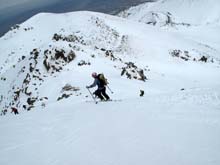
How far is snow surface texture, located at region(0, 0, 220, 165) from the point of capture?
7852 mm

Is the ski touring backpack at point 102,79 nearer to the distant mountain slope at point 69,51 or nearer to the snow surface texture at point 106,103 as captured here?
the snow surface texture at point 106,103

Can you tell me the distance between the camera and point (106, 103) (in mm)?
15656

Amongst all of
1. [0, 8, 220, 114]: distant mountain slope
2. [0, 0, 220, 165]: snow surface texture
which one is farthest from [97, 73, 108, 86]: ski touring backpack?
[0, 8, 220, 114]: distant mountain slope

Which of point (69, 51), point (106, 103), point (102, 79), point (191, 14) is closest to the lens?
point (102, 79)

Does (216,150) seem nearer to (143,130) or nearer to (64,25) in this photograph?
(143,130)

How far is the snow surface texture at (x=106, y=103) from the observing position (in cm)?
785

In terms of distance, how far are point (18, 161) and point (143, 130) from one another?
4.56m

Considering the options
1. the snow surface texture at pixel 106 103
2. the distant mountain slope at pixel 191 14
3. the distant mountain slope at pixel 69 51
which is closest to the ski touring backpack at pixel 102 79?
the snow surface texture at pixel 106 103

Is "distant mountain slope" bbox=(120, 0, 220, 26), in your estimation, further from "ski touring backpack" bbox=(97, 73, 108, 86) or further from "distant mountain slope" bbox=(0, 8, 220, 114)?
"ski touring backpack" bbox=(97, 73, 108, 86)

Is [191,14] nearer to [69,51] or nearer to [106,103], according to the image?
[69,51]

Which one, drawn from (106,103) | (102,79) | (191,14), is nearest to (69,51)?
(102,79)

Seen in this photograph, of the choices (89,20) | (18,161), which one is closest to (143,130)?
(18,161)

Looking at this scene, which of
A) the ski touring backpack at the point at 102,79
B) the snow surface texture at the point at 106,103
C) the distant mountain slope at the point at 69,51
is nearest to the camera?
the snow surface texture at the point at 106,103

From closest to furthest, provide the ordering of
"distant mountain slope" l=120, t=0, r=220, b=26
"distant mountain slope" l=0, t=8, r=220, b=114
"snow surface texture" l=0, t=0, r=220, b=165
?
"snow surface texture" l=0, t=0, r=220, b=165 < "distant mountain slope" l=0, t=8, r=220, b=114 < "distant mountain slope" l=120, t=0, r=220, b=26
